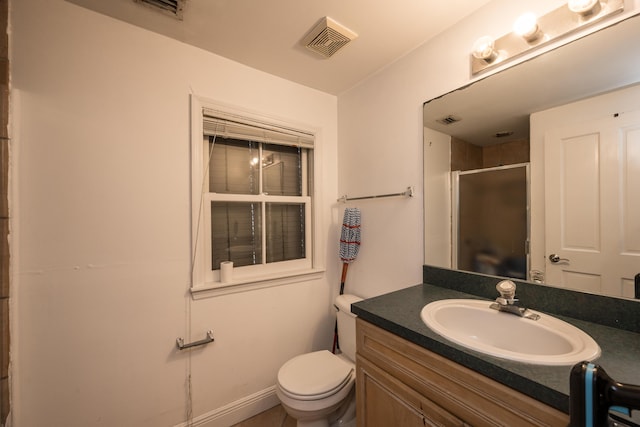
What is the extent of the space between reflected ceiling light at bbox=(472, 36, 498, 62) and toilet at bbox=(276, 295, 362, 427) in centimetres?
158

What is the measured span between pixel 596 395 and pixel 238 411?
1.82m

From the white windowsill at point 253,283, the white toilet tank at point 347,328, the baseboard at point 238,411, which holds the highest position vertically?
the white windowsill at point 253,283

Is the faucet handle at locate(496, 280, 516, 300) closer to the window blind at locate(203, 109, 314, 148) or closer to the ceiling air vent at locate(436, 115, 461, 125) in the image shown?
the ceiling air vent at locate(436, 115, 461, 125)

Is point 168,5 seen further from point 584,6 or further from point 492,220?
point 492,220

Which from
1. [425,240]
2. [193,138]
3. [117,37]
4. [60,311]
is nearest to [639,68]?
[425,240]

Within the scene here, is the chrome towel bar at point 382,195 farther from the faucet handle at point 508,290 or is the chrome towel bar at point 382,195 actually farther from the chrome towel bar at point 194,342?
the chrome towel bar at point 194,342

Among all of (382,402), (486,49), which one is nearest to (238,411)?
(382,402)

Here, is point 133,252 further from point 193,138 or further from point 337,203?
point 337,203

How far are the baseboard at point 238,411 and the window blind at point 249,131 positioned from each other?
168 centimetres

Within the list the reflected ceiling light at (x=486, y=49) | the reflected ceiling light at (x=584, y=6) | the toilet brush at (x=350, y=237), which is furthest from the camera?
the toilet brush at (x=350, y=237)

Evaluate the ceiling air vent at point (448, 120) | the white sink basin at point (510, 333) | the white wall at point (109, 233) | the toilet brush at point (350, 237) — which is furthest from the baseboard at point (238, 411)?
the ceiling air vent at point (448, 120)

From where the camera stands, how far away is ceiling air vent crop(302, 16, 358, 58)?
1317 mm

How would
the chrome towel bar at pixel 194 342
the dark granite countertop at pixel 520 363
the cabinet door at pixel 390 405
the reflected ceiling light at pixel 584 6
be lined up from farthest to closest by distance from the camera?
the chrome towel bar at pixel 194 342 < the reflected ceiling light at pixel 584 6 < the cabinet door at pixel 390 405 < the dark granite countertop at pixel 520 363

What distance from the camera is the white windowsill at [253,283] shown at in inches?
59.8
